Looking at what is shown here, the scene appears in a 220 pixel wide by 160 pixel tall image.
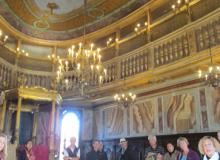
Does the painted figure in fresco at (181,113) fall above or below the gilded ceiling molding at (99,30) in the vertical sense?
below

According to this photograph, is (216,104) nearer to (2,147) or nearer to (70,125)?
(2,147)

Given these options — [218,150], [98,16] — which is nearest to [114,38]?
[98,16]

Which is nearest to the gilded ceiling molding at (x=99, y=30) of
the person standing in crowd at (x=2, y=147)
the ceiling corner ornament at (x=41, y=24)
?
the ceiling corner ornament at (x=41, y=24)

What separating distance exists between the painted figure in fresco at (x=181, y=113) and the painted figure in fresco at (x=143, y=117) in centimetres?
103

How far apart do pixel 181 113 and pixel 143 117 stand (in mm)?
2116

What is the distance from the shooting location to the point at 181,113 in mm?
10539

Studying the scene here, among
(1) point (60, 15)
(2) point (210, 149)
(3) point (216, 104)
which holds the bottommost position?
(2) point (210, 149)

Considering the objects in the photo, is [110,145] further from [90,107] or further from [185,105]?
[185,105]

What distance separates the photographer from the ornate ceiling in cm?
1342

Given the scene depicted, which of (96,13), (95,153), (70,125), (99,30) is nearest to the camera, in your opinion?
(95,153)

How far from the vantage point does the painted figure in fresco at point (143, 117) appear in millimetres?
11761

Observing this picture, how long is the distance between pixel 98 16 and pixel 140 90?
5041mm

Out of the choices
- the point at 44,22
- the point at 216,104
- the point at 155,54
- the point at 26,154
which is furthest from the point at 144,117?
the point at 44,22

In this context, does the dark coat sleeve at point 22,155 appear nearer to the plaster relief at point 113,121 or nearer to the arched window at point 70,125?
the plaster relief at point 113,121
